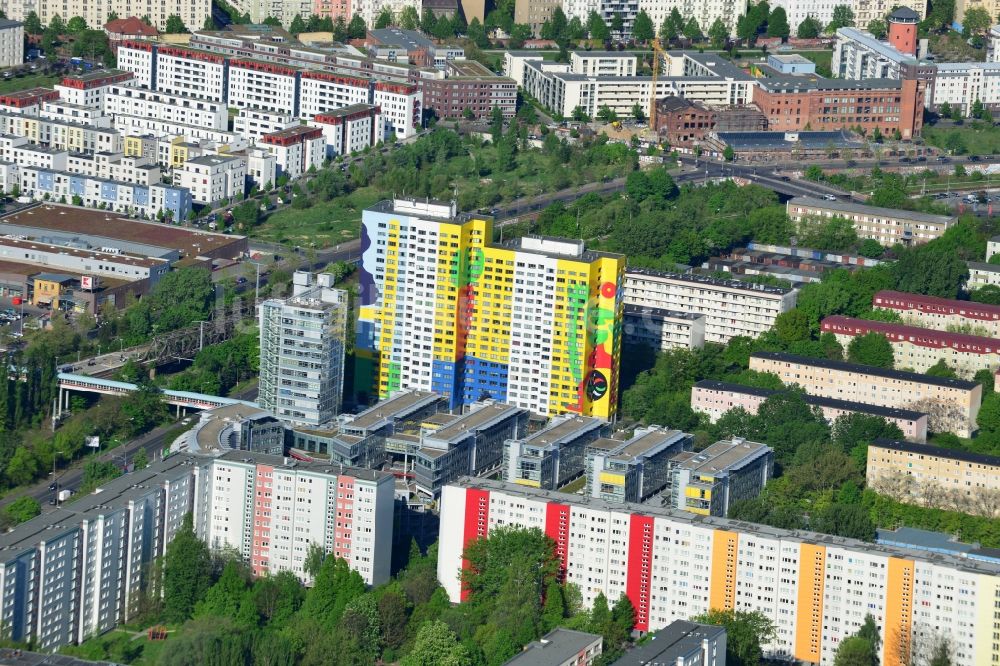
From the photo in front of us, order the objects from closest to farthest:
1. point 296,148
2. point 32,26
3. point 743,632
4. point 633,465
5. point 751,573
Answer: point 743,632
point 751,573
point 633,465
point 296,148
point 32,26

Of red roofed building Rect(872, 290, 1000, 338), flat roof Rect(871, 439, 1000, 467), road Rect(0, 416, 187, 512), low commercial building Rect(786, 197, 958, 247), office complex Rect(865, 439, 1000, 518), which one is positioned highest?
low commercial building Rect(786, 197, 958, 247)

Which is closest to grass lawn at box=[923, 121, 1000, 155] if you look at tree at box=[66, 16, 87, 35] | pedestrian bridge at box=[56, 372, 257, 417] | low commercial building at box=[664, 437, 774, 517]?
tree at box=[66, 16, 87, 35]

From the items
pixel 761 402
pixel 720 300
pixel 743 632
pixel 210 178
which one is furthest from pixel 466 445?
pixel 210 178

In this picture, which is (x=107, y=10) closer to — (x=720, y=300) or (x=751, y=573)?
(x=720, y=300)

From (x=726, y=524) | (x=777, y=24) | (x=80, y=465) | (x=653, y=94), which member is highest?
(x=777, y=24)

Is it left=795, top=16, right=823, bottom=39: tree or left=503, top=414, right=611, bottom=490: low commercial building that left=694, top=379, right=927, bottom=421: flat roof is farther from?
left=795, top=16, right=823, bottom=39: tree
